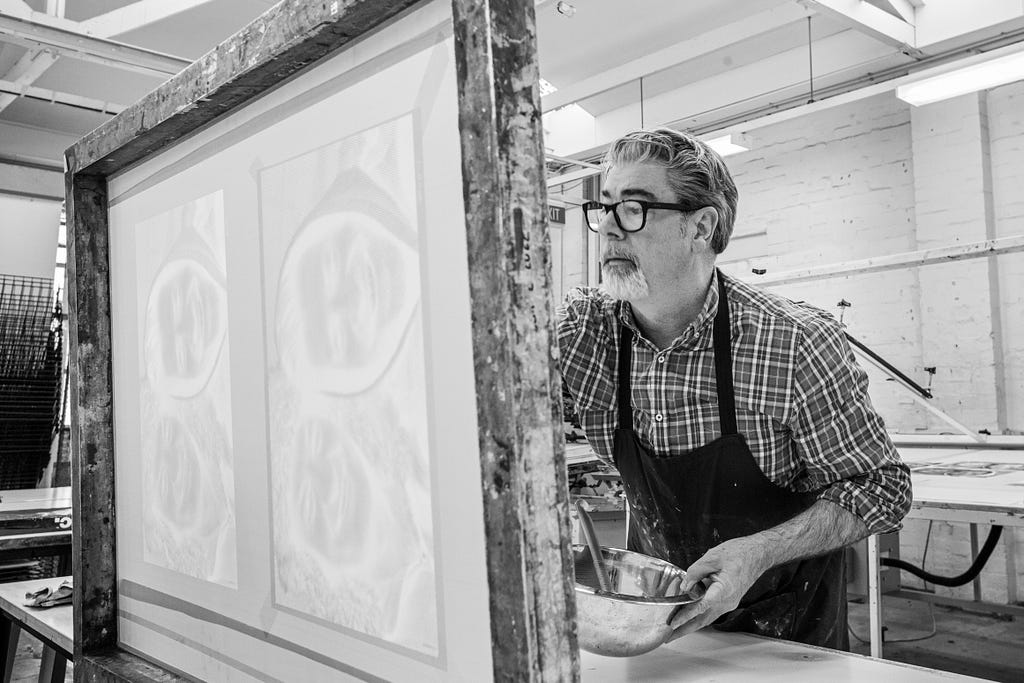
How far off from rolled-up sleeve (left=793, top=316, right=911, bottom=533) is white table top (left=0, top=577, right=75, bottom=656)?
3.79 feet

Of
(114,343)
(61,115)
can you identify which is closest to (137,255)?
(114,343)

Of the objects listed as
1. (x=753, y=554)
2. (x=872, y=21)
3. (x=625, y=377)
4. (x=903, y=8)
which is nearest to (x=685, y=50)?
(x=872, y=21)

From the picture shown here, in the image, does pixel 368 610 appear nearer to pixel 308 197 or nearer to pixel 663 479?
pixel 308 197

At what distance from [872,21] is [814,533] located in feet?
12.3

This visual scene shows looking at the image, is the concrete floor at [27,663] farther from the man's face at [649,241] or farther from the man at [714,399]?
the man's face at [649,241]

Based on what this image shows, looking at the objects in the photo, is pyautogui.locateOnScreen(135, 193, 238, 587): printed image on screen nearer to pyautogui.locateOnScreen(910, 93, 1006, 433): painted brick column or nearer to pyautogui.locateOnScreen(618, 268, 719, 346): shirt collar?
pyautogui.locateOnScreen(618, 268, 719, 346): shirt collar

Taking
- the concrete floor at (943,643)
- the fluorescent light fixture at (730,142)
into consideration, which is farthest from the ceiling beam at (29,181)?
the fluorescent light fixture at (730,142)

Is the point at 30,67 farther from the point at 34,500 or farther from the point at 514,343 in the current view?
the point at 514,343

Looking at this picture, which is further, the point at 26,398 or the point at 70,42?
→ the point at 26,398

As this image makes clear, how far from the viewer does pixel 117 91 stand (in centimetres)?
557

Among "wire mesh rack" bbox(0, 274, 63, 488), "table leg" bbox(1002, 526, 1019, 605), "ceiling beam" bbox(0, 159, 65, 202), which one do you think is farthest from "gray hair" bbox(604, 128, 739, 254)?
"ceiling beam" bbox(0, 159, 65, 202)

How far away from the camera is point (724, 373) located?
1429 millimetres

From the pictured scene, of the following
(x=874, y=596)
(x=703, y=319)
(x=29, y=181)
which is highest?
(x=29, y=181)

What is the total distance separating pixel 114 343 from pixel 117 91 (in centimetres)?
559
